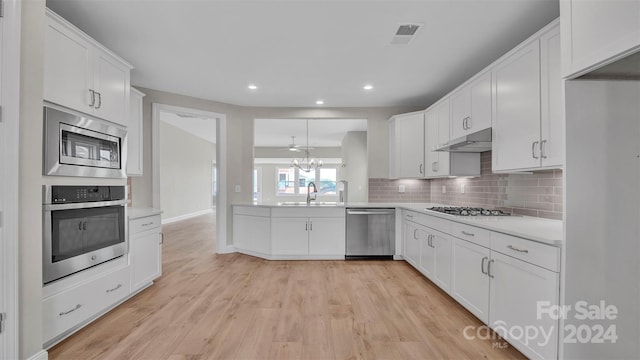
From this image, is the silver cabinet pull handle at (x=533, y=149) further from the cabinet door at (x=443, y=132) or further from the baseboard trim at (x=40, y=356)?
the baseboard trim at (x=40, y=356)

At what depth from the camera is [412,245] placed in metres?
3.62

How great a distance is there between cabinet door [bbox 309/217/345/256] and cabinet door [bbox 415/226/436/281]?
3.69 feet

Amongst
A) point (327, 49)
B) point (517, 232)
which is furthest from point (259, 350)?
point (327, 49)

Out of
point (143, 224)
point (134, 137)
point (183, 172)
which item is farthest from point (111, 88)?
point (183, 172)

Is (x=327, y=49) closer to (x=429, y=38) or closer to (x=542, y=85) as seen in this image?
(x=429, y=38)

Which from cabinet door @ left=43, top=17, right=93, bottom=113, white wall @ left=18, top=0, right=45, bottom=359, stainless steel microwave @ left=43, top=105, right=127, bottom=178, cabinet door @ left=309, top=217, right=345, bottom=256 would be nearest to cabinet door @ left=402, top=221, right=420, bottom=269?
cabinet door @ left=309, top=217, right=345, bottom=256

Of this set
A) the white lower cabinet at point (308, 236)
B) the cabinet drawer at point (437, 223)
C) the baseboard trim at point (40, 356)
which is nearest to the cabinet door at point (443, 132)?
the cabinet drawer at point (437, 223)

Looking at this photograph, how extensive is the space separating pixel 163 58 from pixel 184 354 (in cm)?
277

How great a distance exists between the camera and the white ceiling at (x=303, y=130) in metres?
6.33

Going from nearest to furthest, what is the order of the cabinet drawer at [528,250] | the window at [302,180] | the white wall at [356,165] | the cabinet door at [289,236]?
the cabinet drawer at [528,250], the cabinet door at [289,236], the white wall at [356,165], the window at [302,180]

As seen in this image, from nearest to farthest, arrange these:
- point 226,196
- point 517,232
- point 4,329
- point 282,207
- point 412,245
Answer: point 4,329, point 517,232, point 412,245, point 282,207, point 226,196

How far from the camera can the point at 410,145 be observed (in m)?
4.18

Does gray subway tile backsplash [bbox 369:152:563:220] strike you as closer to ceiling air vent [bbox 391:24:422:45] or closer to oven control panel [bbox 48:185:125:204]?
ceiling air vent [bbox 391:24:422:45]

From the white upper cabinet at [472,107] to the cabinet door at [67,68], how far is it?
3368 millimetres
